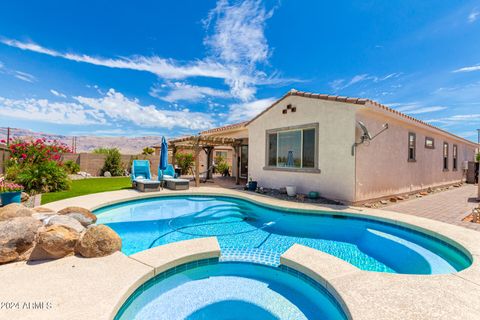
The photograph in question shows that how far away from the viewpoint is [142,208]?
10.1 m

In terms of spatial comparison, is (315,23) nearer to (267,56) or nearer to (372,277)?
(267,56)

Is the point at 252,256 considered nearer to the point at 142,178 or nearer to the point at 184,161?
the point at 142,178

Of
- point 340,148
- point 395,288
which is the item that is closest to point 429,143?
point 340,148

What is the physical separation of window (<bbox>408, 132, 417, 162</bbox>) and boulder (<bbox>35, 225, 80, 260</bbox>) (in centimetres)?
1540

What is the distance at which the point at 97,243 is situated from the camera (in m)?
4.36

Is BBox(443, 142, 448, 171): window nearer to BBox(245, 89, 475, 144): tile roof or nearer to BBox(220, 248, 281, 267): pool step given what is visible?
BBox(245, 89, 475, 144): tile roof

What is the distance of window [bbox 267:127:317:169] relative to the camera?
1098 centimetres

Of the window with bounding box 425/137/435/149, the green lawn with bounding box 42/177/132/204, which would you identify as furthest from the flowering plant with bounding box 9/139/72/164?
the window with bounding box 425/137/435/149

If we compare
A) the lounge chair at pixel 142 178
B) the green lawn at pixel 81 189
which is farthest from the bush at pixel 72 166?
the lounge chair at pixel 142 178

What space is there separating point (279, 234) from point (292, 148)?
5.95 metres

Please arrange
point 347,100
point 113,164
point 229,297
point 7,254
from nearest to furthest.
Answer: point 229,297 < point 7,254 < point 347,100 < point 113,164

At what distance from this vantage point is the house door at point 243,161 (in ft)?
57.7

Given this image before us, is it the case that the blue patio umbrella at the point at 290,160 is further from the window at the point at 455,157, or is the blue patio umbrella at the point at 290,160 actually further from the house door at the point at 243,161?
the window at the point at 455,157

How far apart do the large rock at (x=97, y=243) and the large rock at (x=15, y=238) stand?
84cm
